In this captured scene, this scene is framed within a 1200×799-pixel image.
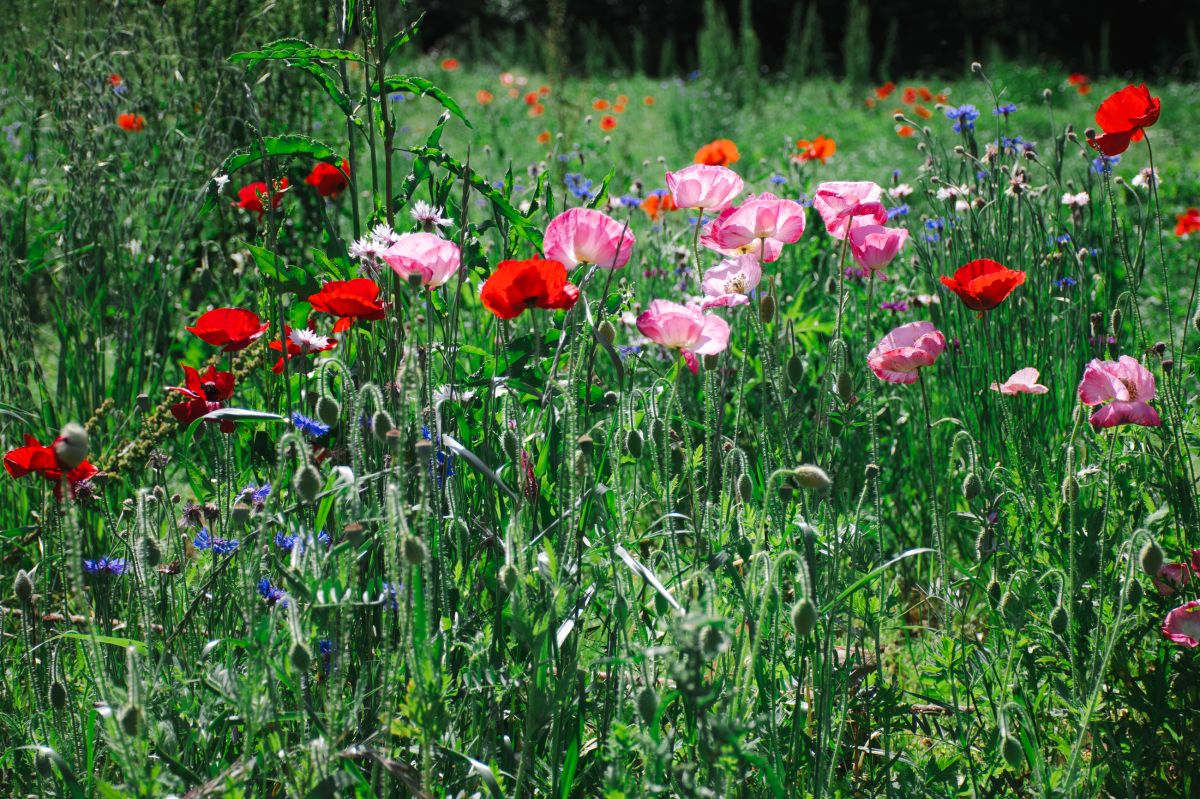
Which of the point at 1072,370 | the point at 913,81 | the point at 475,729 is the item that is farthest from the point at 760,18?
the point at 475,729

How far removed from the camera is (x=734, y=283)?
153 cm

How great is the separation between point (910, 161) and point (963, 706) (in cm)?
626

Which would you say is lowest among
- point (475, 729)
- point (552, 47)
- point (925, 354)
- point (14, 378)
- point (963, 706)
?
point (963, 706)

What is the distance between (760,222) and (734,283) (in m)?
0.09

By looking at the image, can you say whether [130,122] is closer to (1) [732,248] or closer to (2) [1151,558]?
(1) [732,248]

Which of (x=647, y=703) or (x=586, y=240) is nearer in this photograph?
(x=647, y=703)

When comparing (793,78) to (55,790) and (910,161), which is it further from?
(55,790)

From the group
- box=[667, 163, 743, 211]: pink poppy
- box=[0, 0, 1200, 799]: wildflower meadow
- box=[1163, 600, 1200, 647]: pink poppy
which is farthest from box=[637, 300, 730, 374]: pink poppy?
box=[1163, 600, 1200, 647]: pink poppy

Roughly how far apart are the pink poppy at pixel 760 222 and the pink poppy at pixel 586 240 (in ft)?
0.54

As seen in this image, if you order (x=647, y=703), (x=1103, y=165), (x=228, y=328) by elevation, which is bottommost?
(x=647, y=703)

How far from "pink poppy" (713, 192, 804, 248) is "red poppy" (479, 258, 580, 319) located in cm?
30

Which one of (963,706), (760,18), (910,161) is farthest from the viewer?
(760,18)

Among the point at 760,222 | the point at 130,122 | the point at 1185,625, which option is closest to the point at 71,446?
the point at 760,222

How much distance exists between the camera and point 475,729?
1.31 m
